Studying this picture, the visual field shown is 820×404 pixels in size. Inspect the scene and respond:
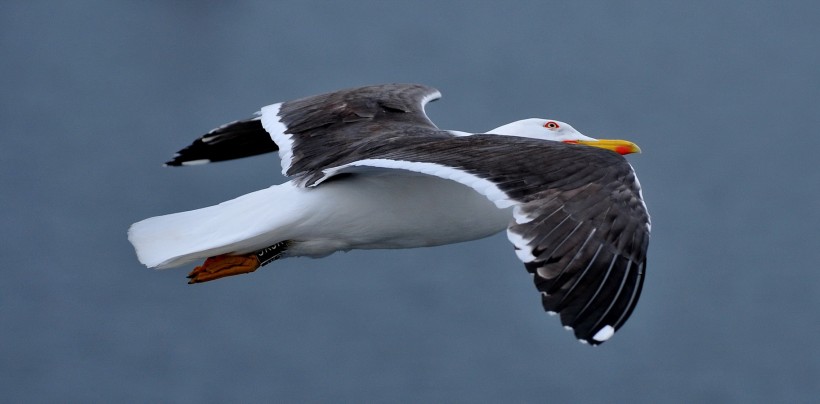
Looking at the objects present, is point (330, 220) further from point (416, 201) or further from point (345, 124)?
point (345, 124)

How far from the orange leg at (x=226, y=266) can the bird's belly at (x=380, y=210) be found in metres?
0.19

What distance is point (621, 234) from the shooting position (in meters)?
4.80

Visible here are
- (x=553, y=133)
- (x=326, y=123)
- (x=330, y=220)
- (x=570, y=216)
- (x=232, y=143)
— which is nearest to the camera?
(x=570, y=216)

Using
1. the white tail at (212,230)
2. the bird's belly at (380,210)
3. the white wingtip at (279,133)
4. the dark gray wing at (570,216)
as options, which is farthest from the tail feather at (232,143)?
the dark gray wing at (570,216)

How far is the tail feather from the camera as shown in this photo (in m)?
7.22

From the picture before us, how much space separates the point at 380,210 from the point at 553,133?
1.32m

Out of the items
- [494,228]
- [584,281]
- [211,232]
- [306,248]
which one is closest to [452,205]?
[494,228]

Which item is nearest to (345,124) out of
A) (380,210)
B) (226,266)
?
(380,210)

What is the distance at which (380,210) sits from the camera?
19.4 ft

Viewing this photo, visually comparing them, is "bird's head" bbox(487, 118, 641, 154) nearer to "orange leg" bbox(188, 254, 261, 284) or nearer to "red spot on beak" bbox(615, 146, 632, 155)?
"red spot on beak" bbox(615, 146, 632, 155)

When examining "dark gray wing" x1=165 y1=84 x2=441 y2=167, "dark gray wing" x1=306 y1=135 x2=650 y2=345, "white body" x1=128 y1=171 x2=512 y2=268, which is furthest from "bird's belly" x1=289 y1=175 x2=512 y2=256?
"dark gray wing" x1=306 y1=135 x2=650 y2=345

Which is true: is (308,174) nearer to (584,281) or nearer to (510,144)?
(510,144)

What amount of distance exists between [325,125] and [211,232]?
94cm

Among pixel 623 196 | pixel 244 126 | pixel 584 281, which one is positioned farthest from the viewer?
pixel 244 126
